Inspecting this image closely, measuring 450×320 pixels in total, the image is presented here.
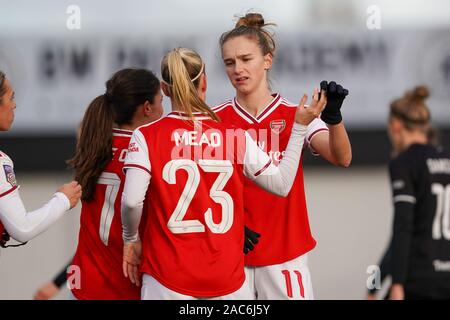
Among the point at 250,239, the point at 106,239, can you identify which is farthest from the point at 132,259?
the point at 250,239

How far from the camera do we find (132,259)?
442 cm

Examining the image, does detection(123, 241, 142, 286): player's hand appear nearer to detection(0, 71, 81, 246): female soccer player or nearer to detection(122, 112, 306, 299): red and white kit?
detection(122, 112, 306, 299): red and white kit

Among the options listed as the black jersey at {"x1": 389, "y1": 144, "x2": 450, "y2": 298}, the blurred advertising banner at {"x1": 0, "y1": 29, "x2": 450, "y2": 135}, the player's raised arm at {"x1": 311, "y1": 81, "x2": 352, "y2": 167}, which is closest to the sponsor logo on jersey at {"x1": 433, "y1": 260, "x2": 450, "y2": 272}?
the black jersey at {"x1": 389, "y1": 144, "x2": 450, "y2": 298}

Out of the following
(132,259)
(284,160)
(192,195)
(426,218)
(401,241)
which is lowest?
(401,241)

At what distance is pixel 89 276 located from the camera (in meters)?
4.83

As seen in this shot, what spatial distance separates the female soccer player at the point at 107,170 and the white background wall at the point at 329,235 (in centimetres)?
A: 542

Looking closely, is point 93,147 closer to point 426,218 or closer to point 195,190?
point 195,190

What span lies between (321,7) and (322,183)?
6.22 ft

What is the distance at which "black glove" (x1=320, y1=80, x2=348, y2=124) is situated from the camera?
4328 mm

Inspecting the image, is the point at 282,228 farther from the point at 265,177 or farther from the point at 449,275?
the point at 449,275

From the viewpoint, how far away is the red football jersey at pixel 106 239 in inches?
186

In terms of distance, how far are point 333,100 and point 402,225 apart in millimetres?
1561

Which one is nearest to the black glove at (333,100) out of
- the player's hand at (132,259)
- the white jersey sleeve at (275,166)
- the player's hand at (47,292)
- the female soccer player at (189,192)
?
the white jersey sleeve at (275,166)

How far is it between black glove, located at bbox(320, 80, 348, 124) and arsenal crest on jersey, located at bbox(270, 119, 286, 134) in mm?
425
